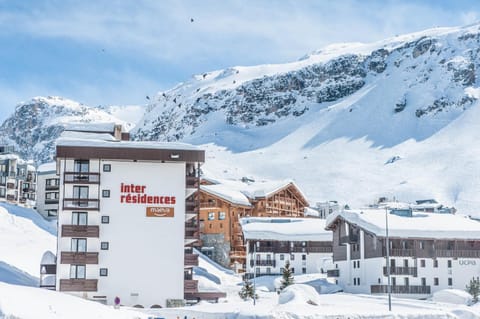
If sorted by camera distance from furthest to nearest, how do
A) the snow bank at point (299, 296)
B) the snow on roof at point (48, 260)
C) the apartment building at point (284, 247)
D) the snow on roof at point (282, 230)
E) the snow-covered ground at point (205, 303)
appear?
the apartment building at point (284, 247) → the snow on roof at point (282, 230) → the snow on roof at point (48, 260) → the snow bank at point (299, 296) → the snow-covered ground at point (205, 303)

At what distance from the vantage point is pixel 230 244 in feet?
318

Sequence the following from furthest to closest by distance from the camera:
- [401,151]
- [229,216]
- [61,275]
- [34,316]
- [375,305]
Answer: [401,151], [229,216], [61,275], [375,305], [34,316]

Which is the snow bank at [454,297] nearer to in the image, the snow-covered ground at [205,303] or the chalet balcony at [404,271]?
the snow-covered ground at [205,303]

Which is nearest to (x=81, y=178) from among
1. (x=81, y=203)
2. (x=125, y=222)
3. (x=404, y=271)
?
(x=81, y=203)

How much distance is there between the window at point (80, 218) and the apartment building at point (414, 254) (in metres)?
26.4

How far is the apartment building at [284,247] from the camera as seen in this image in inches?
3533

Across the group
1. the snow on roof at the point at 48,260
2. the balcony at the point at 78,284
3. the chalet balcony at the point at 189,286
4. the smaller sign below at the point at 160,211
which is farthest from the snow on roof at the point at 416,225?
the snow on roof at the point at 48,260

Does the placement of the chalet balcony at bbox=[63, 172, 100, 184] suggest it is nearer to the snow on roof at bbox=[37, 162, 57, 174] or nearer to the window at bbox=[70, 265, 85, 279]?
the window at bbox=[70, 265, 85, 279]

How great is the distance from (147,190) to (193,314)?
17.1 m

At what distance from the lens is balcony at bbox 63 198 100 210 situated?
58.9 metres

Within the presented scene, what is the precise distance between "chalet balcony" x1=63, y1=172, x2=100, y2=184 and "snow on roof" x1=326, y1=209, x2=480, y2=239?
26.0 metres

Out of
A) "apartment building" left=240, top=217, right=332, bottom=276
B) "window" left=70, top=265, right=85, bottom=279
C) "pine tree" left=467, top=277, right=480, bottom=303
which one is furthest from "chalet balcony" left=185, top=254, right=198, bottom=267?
"apartment building" left=240, top=217, right=332, bottom=276

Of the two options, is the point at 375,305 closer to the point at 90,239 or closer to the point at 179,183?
the point at 179,183

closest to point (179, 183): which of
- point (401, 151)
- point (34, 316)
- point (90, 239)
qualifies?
point (90, 239)
